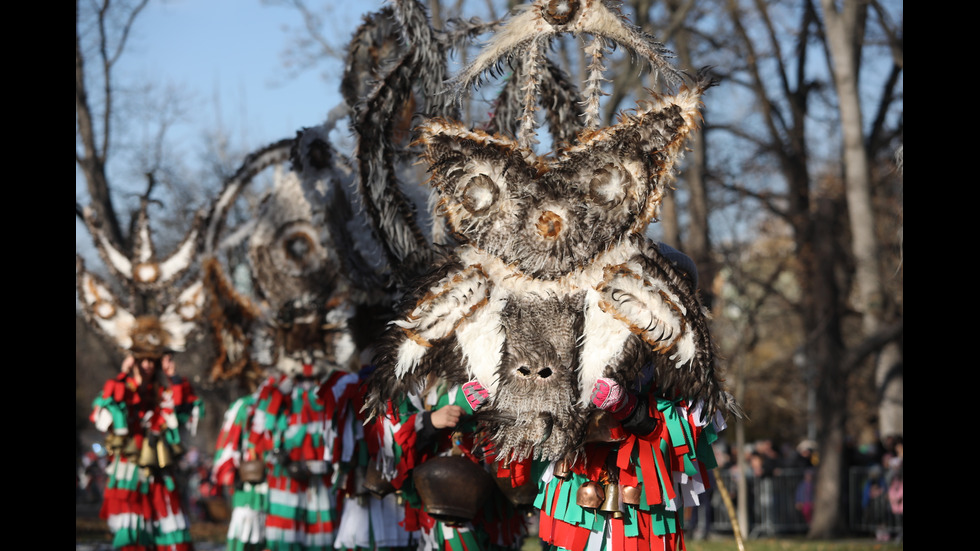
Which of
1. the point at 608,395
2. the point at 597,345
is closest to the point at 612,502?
the point at 608,395

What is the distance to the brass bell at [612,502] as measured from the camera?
4008 mm

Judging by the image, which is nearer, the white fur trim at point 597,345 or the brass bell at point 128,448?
the white fur trim at point 597,345

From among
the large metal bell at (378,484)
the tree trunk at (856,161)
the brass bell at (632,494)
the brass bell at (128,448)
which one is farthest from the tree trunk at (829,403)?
the brass bell at (632,494)

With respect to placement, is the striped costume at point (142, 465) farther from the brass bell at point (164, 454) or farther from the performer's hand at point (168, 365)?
the performer's hand at point (168, 365)

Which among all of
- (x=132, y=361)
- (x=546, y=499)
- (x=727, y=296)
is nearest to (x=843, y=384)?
(x=727, y=296)

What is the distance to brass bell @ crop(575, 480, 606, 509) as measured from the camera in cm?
400

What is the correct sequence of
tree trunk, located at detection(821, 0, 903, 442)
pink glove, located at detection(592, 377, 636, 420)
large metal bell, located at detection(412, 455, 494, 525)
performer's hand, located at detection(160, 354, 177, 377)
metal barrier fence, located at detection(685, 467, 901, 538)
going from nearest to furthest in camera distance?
pink glove, located at detection(592, 377, 636, 420)
large metal bell, located at detection(412, 455, 494, 525)
performer's hand, located at detection(160, 354, 177, 377)
tree trunk, located at detection(821, 0, 903, 442)
metal barrier fence, located at detection(685, 467, 901, 538)

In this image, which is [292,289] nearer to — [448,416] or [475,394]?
[448,416]

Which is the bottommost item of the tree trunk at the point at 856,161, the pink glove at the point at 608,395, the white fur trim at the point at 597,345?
the pink glove at the point at 608,395

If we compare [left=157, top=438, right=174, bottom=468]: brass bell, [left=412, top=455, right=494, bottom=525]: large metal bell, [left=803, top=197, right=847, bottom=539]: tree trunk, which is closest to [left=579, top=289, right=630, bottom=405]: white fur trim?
[left=412, top=455, right=494, bottom=525]: large metal bell

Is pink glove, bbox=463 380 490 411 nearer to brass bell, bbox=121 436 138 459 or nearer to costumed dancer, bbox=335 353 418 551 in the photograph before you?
costumed dancer, bbox=335 353 418 551

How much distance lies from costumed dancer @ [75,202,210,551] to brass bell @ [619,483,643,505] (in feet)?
16.6

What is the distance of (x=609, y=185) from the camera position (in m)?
3.98

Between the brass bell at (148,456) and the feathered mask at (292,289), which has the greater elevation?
the feathered mask at (292,289)
